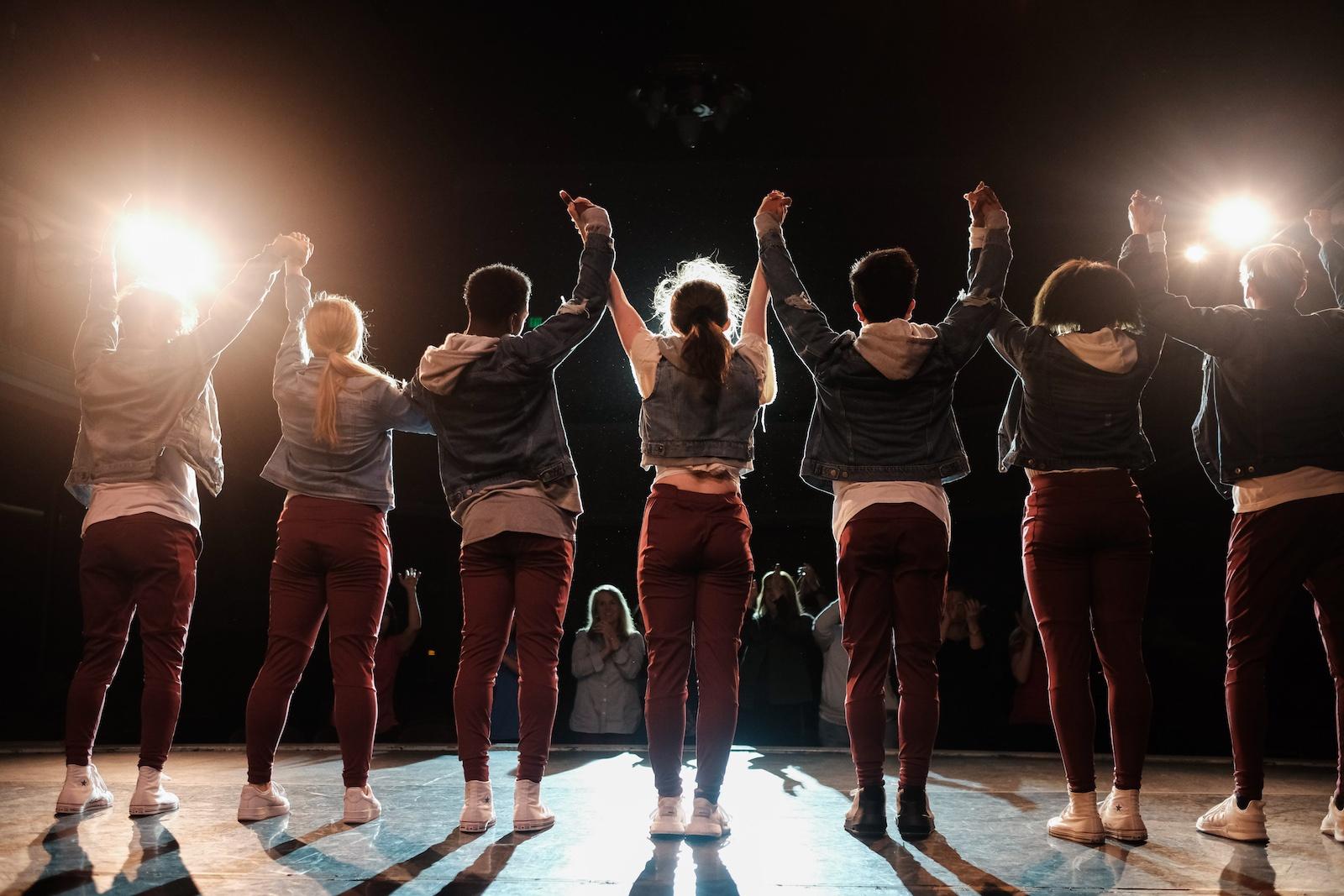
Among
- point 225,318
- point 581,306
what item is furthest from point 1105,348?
point 225,318

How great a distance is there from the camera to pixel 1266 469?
2.32 metres

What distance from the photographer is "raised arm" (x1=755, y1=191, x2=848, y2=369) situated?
7.81 ft

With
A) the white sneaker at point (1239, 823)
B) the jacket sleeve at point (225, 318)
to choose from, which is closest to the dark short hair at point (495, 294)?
the jacket sleeve at point (225, 318)

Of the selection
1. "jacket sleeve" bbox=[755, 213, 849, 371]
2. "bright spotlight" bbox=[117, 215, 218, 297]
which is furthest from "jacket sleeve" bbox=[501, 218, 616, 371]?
"bright spotlight" bbox=[117, 215, 218, 297]

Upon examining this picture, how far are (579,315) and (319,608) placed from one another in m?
1.08

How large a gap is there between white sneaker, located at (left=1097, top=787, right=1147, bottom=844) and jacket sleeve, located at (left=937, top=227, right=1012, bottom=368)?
43.1 inches

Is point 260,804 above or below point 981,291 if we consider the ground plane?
below

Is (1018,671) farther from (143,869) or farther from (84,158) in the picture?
(84,158)

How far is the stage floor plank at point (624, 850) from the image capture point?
1741 millimetres

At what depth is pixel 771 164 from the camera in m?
6.47

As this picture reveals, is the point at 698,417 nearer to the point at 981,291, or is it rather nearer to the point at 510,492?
the point at 510,492

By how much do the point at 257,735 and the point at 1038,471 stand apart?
7.02 ft

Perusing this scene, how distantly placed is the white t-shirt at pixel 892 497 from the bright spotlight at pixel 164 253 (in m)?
4.89

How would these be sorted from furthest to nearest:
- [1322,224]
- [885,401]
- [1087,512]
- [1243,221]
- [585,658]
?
[585,658]
[1243,221]
[1322,224]
[885,401]
[1087,512]
